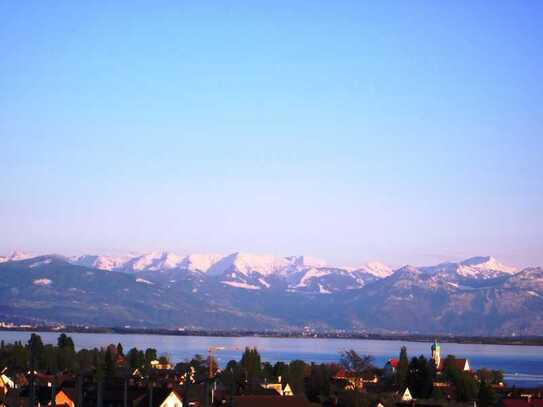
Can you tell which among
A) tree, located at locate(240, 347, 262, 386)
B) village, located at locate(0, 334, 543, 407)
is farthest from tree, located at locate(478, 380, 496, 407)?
tree, located at locate(240, 347, 262, 386)

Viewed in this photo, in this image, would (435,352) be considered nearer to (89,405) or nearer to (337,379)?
(337,379)

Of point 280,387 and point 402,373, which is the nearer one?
point 280,387

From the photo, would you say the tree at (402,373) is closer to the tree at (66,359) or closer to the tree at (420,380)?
the tree at (420,380)

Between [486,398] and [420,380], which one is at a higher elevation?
[420,380]

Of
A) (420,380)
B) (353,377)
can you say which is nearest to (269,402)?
(420,380)

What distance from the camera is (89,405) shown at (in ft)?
159

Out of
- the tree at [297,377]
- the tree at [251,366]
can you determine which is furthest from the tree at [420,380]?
the tree at [251,366]

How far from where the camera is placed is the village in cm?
4806

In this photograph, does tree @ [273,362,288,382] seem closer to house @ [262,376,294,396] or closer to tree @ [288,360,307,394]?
tree @ [288,360,307,394]

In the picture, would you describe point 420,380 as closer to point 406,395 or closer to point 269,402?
point 406,395

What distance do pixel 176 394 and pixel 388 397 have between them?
1636 centimetres

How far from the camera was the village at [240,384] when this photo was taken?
4806 cm

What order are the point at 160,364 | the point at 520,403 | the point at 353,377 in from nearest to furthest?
the point at 520,403, the point at 353,377, the point at 160,364

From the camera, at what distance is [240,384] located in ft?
217
